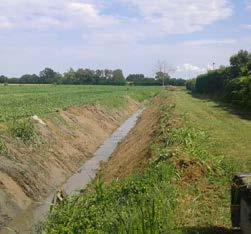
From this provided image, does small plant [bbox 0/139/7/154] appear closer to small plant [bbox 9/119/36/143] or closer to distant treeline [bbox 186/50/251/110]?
small plant [bbox 9/119/36/143]

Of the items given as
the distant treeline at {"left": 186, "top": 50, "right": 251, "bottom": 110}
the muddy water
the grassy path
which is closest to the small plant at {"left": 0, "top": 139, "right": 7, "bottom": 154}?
the muddy water

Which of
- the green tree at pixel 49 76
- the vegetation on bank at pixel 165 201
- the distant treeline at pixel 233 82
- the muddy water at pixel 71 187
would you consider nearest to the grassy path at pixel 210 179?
the vegetation on bank at pixel 165 201

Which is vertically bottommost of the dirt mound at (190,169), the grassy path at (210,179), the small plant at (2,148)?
the small plant at (2,148)

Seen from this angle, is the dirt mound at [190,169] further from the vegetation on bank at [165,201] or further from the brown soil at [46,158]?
the brown soil at [46,158]

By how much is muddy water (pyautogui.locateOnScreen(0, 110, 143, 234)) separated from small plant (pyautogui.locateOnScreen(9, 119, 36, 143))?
105 inches

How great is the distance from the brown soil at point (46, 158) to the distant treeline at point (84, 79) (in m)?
103

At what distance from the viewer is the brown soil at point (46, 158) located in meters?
17.5

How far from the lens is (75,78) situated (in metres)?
142

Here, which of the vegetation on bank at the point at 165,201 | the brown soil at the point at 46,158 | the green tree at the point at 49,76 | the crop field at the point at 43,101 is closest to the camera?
the vegetation on bank at the point at 165,201

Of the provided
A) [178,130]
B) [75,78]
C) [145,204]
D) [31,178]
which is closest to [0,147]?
[31,178]

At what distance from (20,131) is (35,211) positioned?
22.8 feet

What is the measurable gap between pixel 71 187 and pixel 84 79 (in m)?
122

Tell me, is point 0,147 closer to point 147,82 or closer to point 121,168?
point 121,168

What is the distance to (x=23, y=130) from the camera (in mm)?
23562
